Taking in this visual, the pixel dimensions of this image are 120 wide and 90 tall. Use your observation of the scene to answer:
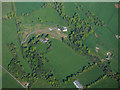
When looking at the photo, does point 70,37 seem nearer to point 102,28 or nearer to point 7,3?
point 102,28

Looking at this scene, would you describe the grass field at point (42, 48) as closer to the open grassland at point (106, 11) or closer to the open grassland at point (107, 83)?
the open grassland at point (107, 83)

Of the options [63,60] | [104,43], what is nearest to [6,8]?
[63,60]

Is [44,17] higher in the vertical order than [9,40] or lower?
higher

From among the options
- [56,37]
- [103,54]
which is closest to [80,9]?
[56,37]

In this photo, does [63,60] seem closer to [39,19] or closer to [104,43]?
[104,43]

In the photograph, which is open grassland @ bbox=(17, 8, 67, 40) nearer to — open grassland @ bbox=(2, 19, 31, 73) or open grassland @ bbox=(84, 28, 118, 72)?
open grassland @ bbox=(2, 19, 31, 73)

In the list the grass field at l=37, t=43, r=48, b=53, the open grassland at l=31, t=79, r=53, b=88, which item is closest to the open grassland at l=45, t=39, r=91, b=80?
the grass field at l=37, t=43, r=48, b=53
